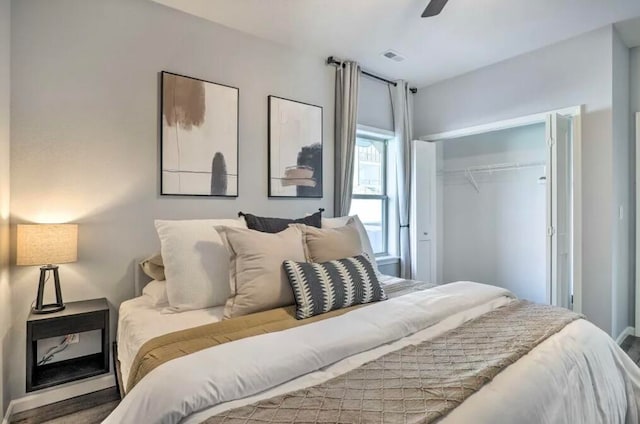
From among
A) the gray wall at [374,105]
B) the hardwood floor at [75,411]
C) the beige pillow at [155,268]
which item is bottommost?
the hardwood floor at [75,411]

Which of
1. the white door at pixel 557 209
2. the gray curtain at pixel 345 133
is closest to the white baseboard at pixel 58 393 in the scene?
the gray curtain at pixel 345 133

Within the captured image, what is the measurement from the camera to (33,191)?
2.01 metres

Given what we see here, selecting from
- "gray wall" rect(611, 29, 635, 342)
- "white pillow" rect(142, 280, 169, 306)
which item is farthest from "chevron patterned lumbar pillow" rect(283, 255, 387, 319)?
"gray wall" rect(611, 29, 635, 342)

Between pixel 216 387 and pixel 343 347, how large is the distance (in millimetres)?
455

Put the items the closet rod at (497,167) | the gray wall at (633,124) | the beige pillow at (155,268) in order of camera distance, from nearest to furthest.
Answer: the beige pillow at (155,268) < the gray wall at (633,124) < the closet rod at (497,167)

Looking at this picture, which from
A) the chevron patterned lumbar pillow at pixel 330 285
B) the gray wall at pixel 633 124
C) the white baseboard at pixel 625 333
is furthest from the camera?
the gray wall at pixel 633 124

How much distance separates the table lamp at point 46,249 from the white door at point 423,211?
3071 mm

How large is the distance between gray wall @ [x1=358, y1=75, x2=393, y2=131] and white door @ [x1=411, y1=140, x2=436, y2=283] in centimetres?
44

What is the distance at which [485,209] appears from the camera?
398 centimetres

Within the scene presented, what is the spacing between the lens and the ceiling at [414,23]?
2.47 m

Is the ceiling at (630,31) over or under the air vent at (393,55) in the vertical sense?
over

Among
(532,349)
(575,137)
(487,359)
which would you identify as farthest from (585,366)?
(575,137)

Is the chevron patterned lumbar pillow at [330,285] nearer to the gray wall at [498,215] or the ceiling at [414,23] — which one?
the ceiling at [414,23]

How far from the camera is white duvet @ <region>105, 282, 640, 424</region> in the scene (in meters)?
0.92
